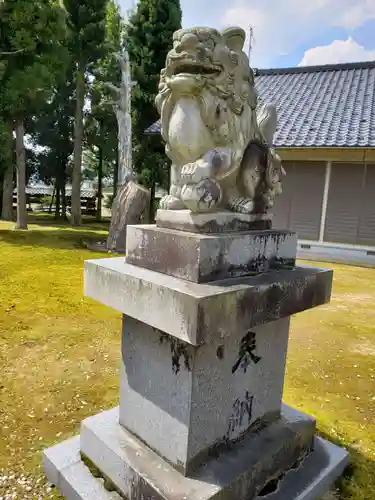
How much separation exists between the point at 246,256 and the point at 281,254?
33 cm

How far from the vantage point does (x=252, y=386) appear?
89.3 inches

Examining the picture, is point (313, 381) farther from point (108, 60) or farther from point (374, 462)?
point (108, 60)

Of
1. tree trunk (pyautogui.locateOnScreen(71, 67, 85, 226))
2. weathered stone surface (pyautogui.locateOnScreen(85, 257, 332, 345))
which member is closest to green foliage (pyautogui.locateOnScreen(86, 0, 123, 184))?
tree trunk (pyautogui.locateOnScreen(71, 67, 85, 226))

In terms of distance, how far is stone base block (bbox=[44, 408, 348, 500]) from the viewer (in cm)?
192

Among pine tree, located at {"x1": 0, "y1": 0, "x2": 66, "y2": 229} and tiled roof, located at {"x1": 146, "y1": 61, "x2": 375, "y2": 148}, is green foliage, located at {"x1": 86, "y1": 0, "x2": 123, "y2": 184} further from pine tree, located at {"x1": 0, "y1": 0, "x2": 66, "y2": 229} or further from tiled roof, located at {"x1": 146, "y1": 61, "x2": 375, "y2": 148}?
tiled roof, located at {"x1": 146, "y1": 61, "x2": 375, "y2": 148}

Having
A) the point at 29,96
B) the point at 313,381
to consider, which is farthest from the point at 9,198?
the point at 313,381

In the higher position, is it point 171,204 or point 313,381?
point 171,204

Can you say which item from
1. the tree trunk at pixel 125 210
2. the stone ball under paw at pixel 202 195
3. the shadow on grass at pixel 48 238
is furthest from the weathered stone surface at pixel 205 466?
Answer: the shadow on grass at pixel 48 238

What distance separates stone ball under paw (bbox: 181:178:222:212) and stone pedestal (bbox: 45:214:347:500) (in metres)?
0.14

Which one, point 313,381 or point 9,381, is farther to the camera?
point 313,381

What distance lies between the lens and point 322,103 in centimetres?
1207

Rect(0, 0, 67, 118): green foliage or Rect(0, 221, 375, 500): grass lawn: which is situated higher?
Rect(0, 0, 67, 118): green foliage

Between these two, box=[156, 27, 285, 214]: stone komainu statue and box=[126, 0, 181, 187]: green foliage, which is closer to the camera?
box=[156, 27, 285, 214]: stone komainu statue

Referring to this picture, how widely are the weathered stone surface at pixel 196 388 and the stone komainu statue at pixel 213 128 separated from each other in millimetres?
744
